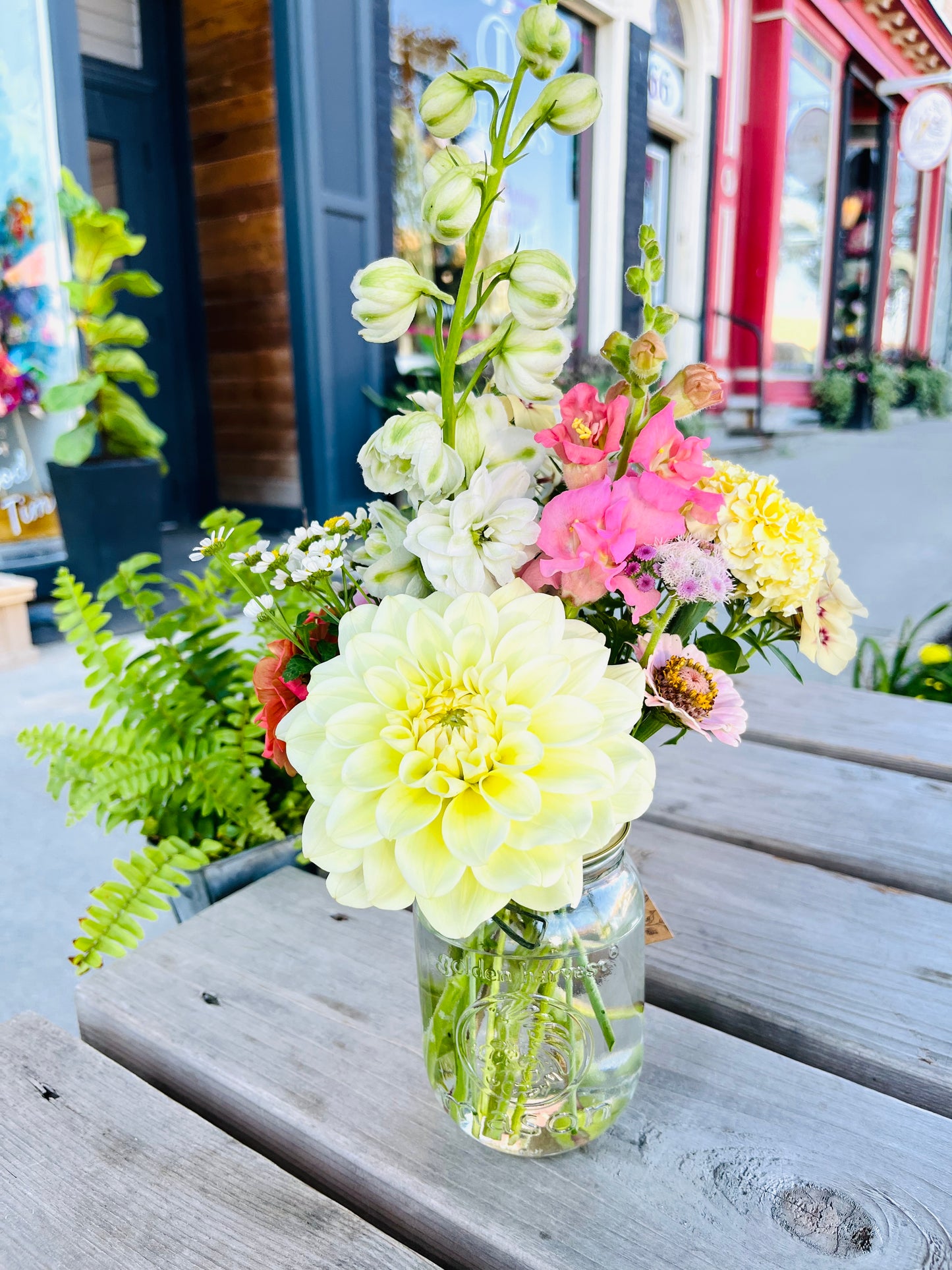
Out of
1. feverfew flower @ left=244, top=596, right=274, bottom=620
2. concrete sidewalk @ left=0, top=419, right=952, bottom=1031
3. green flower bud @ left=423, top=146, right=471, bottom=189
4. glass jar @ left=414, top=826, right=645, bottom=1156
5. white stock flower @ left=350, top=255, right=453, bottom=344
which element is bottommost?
concrete sidewalk @ left=0, top=419, right=952, bottom=1031

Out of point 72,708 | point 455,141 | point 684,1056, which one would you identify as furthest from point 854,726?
point 455,141

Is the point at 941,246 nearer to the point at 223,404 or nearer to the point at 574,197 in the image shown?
the point at 574,197

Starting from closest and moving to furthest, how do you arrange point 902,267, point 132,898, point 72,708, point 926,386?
point 132,898 < point 72,708 < point 926,386 < point 902,267

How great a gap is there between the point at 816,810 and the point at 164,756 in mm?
703

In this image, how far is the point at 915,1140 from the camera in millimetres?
Result: 575

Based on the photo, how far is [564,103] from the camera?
48cm

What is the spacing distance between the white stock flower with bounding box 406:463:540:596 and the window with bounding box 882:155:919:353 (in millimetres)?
14835

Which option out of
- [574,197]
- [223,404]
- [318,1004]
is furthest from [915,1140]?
[574,197]

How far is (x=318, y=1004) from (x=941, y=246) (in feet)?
58.5

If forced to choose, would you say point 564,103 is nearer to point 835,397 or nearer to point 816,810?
point 816,810

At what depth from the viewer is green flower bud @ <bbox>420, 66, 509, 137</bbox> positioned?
1.61 ft

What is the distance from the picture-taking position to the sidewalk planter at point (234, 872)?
0.98 metres

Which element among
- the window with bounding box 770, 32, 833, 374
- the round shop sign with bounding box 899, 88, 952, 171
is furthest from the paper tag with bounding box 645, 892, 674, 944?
the window with bounding box 770, 32, 833, 374

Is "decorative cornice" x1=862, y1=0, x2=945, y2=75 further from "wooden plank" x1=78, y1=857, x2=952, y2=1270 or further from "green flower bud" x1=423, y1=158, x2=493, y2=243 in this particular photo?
"wooden plank" x1=78, y1=857, x2=952, y2=1270
